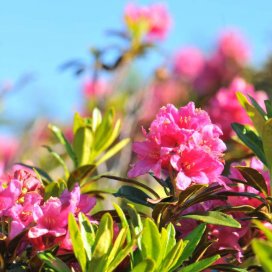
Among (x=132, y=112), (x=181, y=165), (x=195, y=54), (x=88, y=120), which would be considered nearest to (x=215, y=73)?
(x=195, y=54)

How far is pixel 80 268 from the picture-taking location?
115 cm

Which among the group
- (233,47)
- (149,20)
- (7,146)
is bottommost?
(7,146)

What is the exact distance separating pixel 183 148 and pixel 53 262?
27 centimetres

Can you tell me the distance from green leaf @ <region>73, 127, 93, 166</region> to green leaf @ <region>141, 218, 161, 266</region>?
2.07 feet

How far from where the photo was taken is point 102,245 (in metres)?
1.05

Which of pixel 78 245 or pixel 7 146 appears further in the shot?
pixel 7 146

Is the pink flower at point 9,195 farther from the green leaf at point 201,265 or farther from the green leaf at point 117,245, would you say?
the green leaf at point 201,265

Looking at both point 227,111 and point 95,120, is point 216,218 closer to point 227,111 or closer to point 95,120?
point 95,120

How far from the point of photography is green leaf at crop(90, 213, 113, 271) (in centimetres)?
105

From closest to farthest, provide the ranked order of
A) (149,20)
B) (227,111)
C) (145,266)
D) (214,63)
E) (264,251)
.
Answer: (264,251)
(145,266)
(227,111)
(149,20)
(214,63)

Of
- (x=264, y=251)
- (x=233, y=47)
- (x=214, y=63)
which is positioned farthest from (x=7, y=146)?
(x=264, y=251)

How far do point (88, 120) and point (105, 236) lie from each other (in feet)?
2.41

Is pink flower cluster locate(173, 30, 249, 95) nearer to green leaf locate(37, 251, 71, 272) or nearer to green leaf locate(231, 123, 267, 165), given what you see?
green leaf locate(231, 123, 267, 165)

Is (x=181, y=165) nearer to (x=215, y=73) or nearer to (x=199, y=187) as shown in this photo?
(x=199, y=187)
